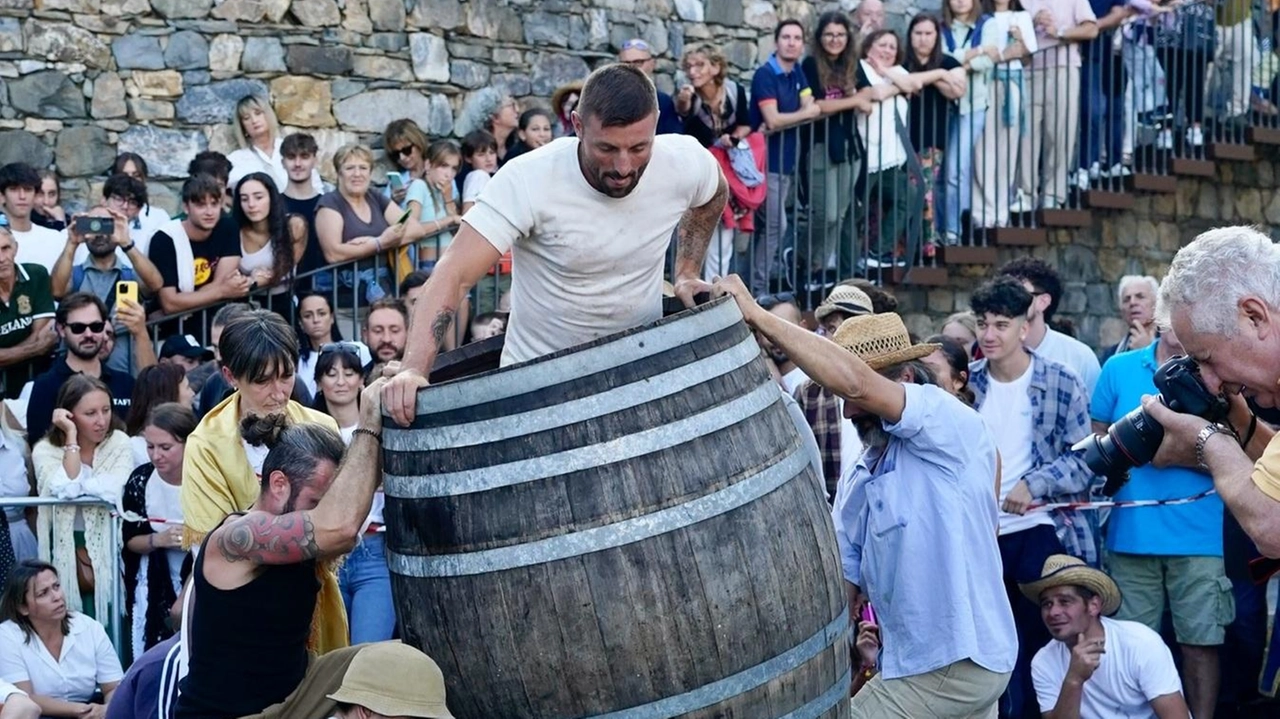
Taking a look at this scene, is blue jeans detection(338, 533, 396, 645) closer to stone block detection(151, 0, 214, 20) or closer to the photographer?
the photographer

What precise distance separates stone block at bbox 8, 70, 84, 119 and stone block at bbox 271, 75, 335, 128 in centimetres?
115

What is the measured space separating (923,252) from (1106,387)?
12.3ft

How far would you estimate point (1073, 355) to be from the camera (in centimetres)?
837

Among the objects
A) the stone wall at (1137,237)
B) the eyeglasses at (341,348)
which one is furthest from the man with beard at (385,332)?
the stone wall at (1137,237)

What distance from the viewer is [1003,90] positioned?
466 inches

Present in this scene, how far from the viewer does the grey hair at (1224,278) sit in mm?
4082

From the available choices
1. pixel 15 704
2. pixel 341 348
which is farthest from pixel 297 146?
pixel 15 704

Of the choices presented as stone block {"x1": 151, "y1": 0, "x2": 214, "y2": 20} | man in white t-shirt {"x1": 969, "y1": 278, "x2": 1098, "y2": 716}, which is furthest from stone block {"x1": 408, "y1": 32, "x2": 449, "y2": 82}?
man in white t-shirt {"x1": 969, "y1": 278, "x2": 1098, "y2": 716}

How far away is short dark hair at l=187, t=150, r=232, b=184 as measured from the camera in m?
9.42

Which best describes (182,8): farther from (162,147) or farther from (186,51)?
(162,147)

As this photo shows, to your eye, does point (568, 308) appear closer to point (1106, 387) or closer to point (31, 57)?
point (1106, 387)

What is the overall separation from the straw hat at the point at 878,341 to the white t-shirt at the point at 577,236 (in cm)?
88

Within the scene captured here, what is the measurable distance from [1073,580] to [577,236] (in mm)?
3274

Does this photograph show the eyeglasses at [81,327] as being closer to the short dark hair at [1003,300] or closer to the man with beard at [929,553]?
the short dark hair at [1003,300]
